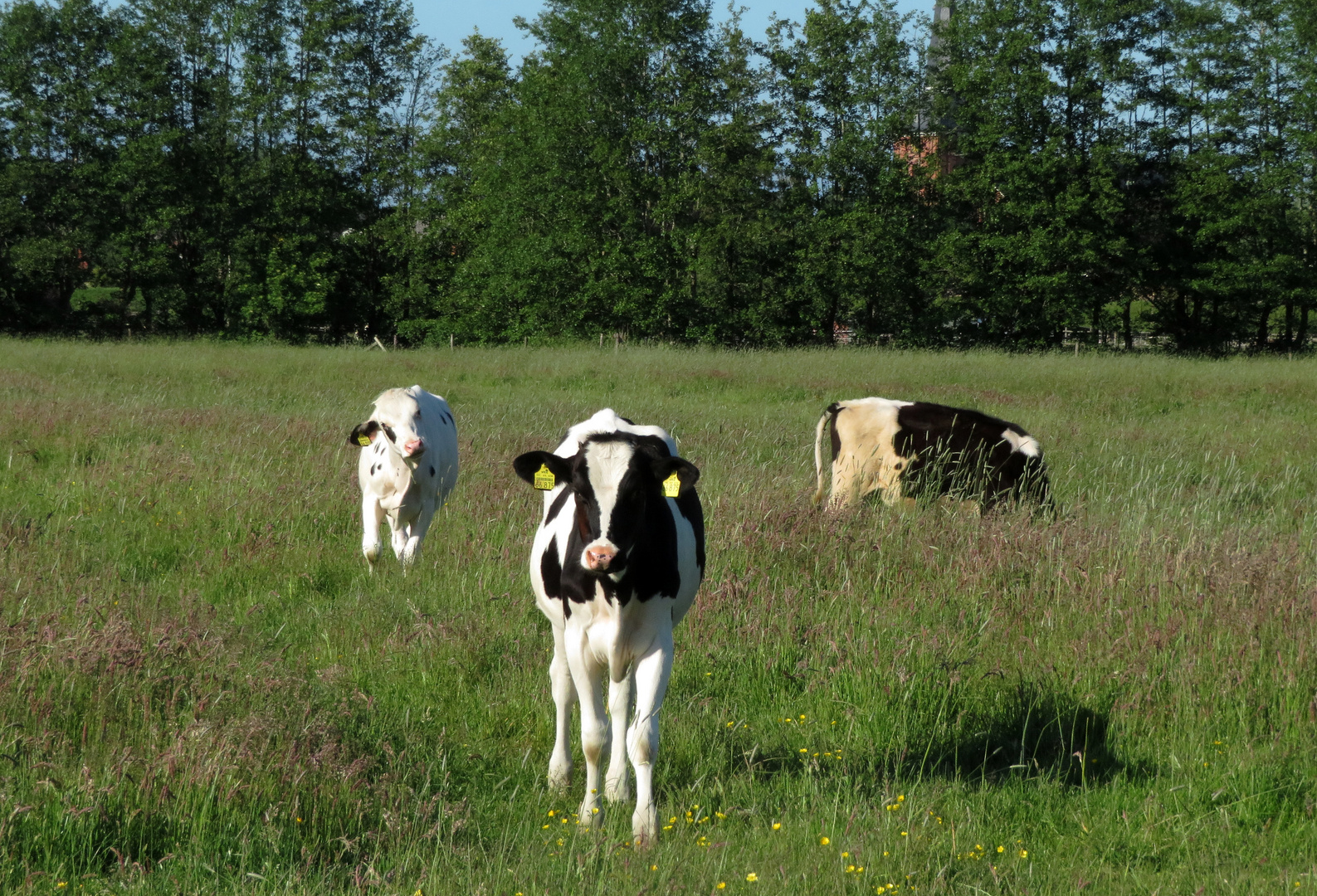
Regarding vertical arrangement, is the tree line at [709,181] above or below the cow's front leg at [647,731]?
above

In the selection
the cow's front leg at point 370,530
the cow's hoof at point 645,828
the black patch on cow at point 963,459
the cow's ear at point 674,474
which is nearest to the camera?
the cow's hoof at point 645,828

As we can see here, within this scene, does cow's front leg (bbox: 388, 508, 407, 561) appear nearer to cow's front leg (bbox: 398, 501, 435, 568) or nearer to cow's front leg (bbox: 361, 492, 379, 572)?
cow's front leg (bbox: 398, 501, 435, 568)

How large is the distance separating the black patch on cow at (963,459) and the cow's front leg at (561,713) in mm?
5278

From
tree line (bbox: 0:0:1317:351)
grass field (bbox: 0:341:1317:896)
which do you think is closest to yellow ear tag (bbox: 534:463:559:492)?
grass field (bbox: 0:341:1317:896)

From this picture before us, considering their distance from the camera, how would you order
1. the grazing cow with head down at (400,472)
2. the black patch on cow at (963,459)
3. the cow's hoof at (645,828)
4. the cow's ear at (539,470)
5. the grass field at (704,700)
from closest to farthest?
the grass field at (704,700)
the cow's hoof at (645,828)
the cow's ear at (539,470)
the grazing cow with head down at (400,472)
the black patch on cow at (963,459)

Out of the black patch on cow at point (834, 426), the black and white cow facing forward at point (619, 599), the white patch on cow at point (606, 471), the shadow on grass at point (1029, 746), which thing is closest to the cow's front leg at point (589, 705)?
the black and white cow facing forward at point (619, 599)

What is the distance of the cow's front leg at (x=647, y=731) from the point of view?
3.94 m

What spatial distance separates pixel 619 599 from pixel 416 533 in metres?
4.35

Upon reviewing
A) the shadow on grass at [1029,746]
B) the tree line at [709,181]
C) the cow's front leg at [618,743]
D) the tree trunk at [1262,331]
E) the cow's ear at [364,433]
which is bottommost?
the shadow on grass at [1029,746]

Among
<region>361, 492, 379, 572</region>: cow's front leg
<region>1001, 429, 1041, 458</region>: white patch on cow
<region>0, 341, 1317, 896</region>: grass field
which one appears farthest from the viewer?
<region>1001, 429, 1041, 458</region>: white patch on cow

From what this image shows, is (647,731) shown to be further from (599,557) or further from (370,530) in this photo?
(370,530)

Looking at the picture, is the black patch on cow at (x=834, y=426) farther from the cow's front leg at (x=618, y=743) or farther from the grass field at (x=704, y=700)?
the cow's front leg at (x=618, y=743)

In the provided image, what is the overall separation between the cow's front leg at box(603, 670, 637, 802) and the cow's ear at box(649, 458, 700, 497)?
735mm

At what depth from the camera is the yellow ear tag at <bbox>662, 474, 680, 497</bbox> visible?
423 cm
